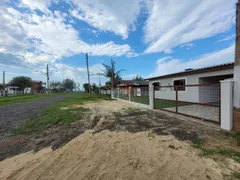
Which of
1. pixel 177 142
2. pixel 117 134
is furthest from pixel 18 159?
pixel 177 142

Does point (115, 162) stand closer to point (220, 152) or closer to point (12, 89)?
point (220, 152)

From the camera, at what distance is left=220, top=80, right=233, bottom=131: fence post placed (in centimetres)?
417

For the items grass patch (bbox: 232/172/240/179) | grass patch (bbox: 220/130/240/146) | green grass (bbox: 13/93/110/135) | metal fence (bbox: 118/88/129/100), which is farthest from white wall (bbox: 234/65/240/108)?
metal fence (bbox: 118/88/129/100)

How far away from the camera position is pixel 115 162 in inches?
98.3

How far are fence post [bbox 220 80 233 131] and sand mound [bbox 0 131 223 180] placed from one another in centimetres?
214

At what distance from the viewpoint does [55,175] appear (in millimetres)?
2180

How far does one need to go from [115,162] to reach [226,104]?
4060mm

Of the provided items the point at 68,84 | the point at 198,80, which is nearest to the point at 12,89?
the point at 68,84

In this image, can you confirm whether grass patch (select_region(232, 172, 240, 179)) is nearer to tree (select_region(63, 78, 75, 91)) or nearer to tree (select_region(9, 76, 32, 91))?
tree (select_region(9, 76, 32, 91))

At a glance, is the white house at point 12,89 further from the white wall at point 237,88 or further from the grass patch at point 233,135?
the white wall at point 237,88

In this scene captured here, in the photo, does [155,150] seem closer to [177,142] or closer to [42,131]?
[177,142]

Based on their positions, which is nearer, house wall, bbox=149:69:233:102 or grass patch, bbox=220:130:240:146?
grass patch, bbox=220:130:240:146

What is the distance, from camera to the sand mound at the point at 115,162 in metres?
2.15

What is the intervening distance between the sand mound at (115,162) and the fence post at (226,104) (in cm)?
214
